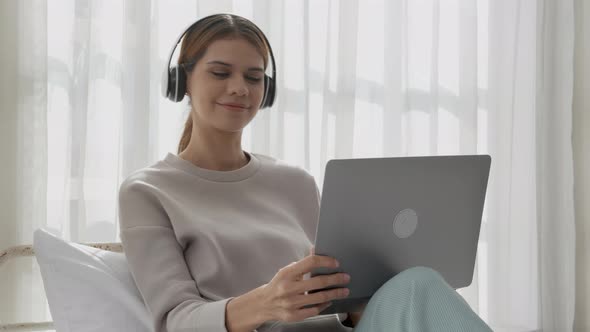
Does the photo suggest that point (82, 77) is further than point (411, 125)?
No

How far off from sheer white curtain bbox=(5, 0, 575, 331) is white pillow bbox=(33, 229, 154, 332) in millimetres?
473

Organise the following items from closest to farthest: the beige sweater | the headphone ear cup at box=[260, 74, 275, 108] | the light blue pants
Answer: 1. the light blue pants
2. the beige sweater
3. the headphone ear cup at box=[260, 74, 275, 108]

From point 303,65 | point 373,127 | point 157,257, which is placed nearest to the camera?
point 157,257

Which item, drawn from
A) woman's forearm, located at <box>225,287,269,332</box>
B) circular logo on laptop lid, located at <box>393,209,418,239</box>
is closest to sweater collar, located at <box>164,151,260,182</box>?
woman's forearm, located at <box>225,287,269,332</box>

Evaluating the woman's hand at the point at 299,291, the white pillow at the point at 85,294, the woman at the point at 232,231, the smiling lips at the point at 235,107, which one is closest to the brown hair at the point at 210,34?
the woman at the point at 232,231

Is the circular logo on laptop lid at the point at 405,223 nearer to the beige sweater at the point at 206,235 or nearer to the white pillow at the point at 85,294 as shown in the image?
the beige sweater at the point at 206,235

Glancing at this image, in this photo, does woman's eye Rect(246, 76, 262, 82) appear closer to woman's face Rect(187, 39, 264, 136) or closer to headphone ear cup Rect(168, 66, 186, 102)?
woman's face Rect(187, 39, 264, 136)

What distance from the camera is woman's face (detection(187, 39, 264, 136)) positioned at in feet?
4.84

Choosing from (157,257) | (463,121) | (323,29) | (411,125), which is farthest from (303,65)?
(157,257)

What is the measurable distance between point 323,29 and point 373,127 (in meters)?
0.41

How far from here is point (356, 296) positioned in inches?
47.6

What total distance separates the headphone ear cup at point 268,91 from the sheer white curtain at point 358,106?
20.4 inches

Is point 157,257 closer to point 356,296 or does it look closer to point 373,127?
point 356,296

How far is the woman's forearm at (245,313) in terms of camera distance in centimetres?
117
